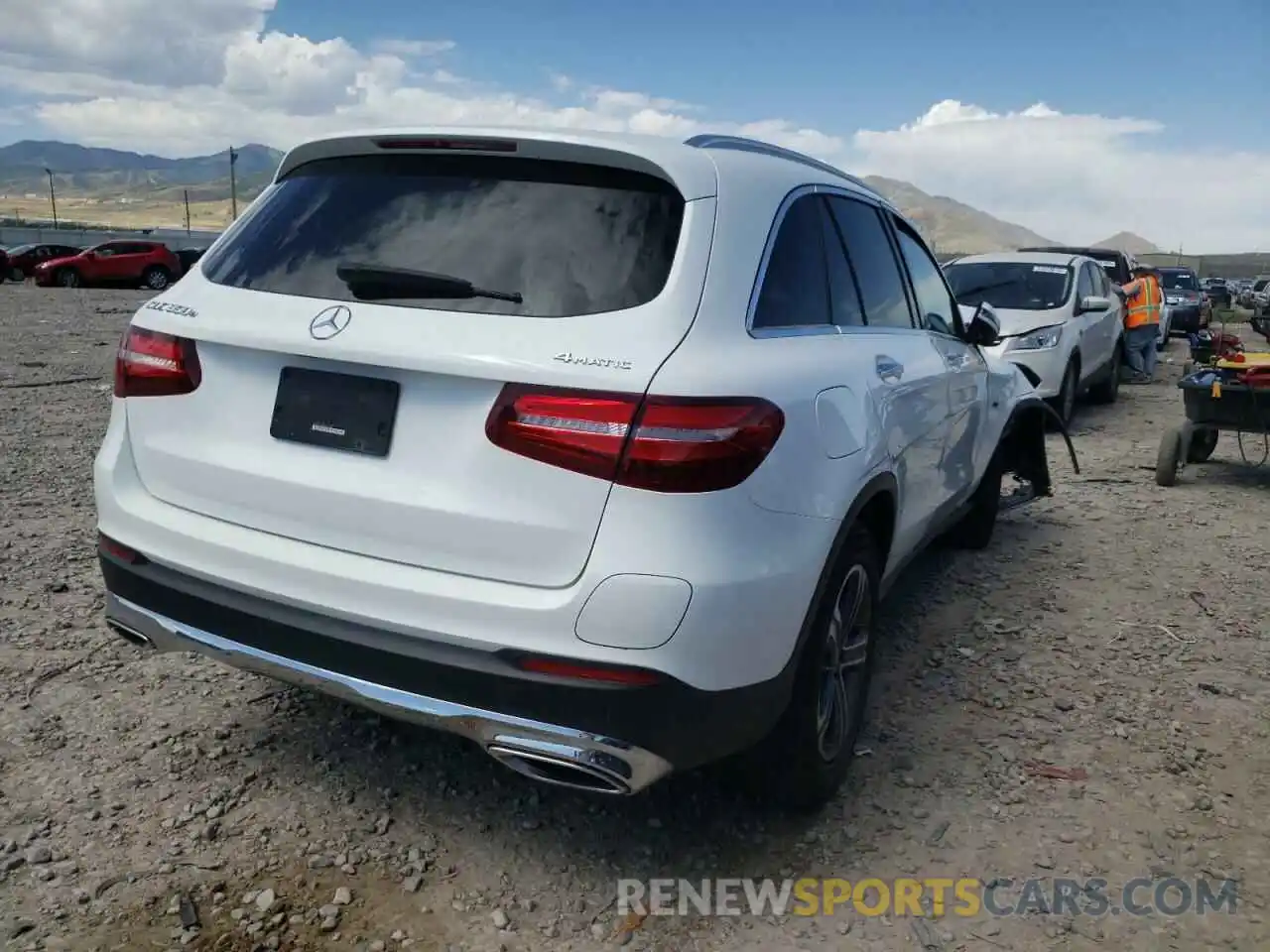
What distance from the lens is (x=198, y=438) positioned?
107 inches

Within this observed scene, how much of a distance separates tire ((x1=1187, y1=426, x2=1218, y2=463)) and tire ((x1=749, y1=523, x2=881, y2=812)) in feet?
18.8

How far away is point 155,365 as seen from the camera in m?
2.80

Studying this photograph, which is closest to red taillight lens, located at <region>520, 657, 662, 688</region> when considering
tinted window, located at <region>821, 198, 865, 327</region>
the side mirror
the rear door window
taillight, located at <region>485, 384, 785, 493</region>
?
taillight, located at <region>485, 384, 785, 493</region>

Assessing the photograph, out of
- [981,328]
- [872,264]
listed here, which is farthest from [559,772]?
[981,328]

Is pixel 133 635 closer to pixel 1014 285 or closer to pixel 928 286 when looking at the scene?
pixel 928 286

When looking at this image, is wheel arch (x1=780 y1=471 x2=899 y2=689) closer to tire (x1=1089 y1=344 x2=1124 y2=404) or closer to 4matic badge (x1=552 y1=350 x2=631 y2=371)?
4matic badge (x1=552 y1=350 x2=631 y2=371)

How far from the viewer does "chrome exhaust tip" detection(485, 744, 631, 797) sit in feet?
7.71

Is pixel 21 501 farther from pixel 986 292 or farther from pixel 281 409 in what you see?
pixel 986 292

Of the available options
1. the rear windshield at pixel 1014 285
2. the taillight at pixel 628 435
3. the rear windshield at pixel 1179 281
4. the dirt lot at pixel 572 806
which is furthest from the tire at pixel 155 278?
the taillight at pixel 628 435

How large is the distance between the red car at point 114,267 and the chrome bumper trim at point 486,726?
30.3 meters

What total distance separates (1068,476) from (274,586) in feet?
22.9

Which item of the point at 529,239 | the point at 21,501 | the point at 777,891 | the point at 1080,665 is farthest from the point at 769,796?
the point at 21,501

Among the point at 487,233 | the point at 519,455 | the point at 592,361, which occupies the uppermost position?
the point at 487,233

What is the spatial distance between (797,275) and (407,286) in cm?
110
